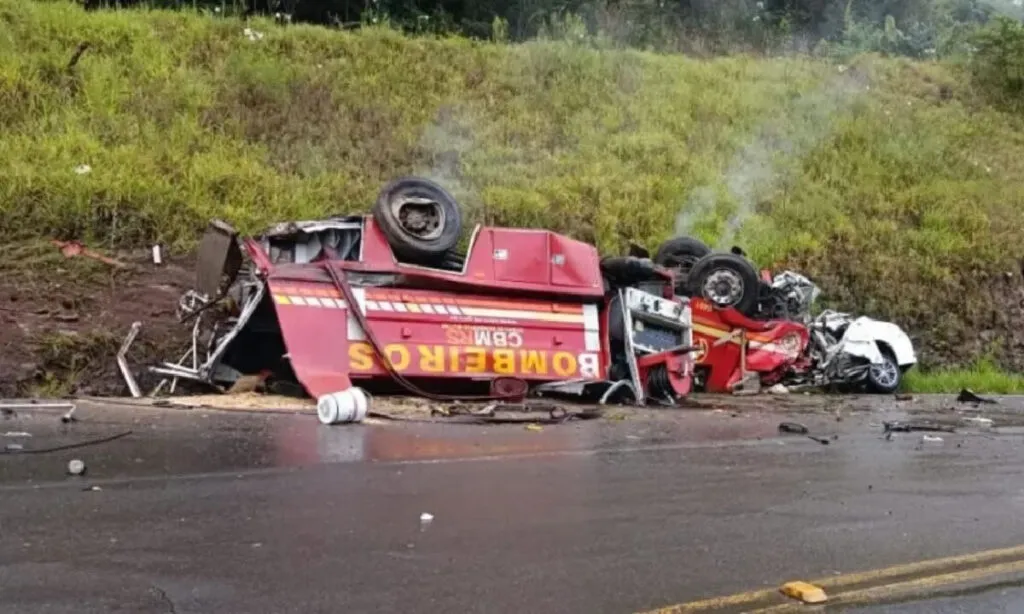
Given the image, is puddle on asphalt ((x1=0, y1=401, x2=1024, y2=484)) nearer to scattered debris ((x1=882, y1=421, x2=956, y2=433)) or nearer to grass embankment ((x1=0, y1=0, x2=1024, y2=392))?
scattered debris ((x1=882, y1=421, x2=956, y2=433))

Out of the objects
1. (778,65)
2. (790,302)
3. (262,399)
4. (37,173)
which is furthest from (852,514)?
(778,65)

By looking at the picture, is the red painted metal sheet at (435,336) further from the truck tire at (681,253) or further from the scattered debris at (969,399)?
the scattered debris at (969,399)

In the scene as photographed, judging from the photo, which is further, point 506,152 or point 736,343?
point 506,152

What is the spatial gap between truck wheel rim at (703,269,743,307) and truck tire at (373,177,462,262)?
375cm

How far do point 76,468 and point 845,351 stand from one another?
10.7 metres

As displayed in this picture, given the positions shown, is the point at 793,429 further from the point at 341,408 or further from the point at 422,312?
the point at 341,408

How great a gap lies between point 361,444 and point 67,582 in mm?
3703

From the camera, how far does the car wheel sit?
14.1 meters

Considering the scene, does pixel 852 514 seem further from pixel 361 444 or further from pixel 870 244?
pixel 870 244

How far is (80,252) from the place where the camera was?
11.9 meters

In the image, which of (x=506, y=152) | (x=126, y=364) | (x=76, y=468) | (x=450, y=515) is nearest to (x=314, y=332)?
(x=126, y=364)

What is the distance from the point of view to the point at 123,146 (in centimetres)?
1473

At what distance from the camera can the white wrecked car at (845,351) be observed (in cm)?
1404

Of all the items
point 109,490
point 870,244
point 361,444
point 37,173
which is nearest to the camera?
point 109,490
